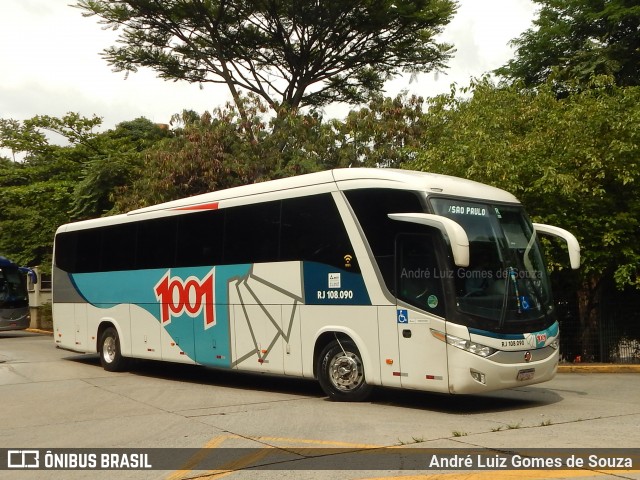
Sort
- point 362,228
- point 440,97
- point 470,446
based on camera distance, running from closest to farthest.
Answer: point 470,446
point 362,228
point 440,97

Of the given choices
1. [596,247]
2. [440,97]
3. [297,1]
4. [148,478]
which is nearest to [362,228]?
[148,478]

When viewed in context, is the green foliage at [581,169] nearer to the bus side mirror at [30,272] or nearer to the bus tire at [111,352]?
the bus tire at [111,352]

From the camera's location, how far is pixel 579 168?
686 inches

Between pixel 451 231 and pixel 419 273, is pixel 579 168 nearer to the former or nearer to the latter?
pixel 419 273

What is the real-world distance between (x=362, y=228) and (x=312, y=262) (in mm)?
1186

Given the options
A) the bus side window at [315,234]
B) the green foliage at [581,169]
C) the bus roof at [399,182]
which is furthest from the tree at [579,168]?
the bus side window at [315,234]

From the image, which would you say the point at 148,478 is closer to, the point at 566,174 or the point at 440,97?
the point at 566,174

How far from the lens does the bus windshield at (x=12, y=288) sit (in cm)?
2984

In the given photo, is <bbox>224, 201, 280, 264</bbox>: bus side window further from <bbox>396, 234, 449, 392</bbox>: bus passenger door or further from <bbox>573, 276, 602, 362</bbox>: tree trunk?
<bbox>573, 276, 602, 362</bbox>: tree trunk

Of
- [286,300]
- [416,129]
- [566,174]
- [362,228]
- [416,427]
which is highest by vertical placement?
[416,129]

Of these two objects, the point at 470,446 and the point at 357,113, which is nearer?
the point at 470,446

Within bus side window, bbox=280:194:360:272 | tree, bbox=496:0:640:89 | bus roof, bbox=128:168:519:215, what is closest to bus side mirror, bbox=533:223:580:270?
bus roof, bbox=128:168:519:215

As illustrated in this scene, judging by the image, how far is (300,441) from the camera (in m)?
8.75

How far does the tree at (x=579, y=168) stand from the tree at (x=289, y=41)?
1136 cm
